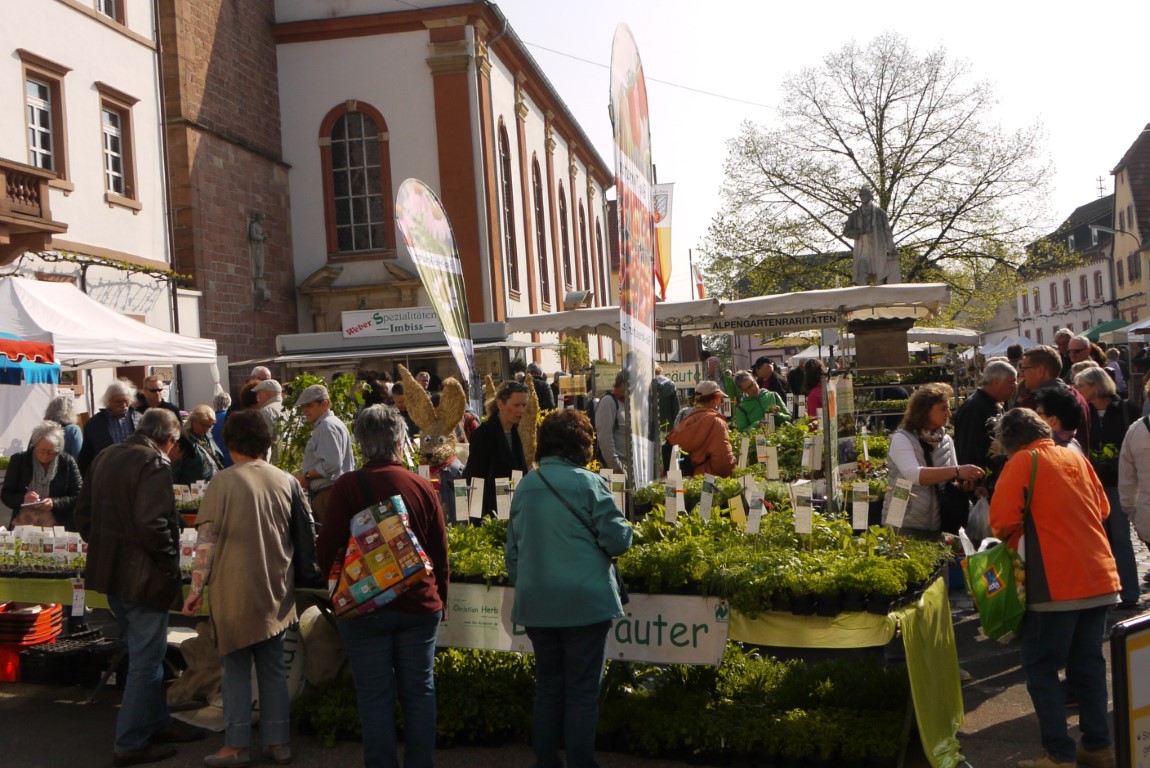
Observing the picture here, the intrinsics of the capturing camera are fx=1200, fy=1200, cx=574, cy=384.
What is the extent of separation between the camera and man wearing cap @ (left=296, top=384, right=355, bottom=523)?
8.67m

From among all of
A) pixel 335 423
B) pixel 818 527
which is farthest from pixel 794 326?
pixel 818 527

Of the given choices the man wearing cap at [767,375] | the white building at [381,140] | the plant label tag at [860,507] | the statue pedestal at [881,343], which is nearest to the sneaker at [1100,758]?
the plant label tag at [860,507]

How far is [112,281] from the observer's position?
2070cm

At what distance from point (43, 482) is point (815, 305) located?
8.97 meters

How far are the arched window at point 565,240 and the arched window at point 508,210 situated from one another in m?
11.0

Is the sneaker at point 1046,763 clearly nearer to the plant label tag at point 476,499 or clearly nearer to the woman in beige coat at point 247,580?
the plant label tag at point 476,499

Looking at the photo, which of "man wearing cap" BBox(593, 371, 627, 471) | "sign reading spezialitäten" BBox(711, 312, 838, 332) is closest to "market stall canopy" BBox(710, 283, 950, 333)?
"sign reading spezialitäten" BBox(711, 312, 838, 332)

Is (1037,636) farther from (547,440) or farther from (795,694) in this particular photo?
(547,440)

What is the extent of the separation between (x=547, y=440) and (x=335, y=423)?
3756mm

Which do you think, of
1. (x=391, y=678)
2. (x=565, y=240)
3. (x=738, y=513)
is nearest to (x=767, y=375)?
(x=738, y=513)

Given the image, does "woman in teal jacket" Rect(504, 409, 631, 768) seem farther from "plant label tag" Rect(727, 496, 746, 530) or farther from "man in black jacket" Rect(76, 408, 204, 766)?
"man in black jacket" Rect(76, 408, 204, 766)

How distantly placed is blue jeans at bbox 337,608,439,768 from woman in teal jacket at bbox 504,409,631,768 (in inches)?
20.5

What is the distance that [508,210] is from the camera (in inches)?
1344

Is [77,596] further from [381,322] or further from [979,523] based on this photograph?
[381,322]
